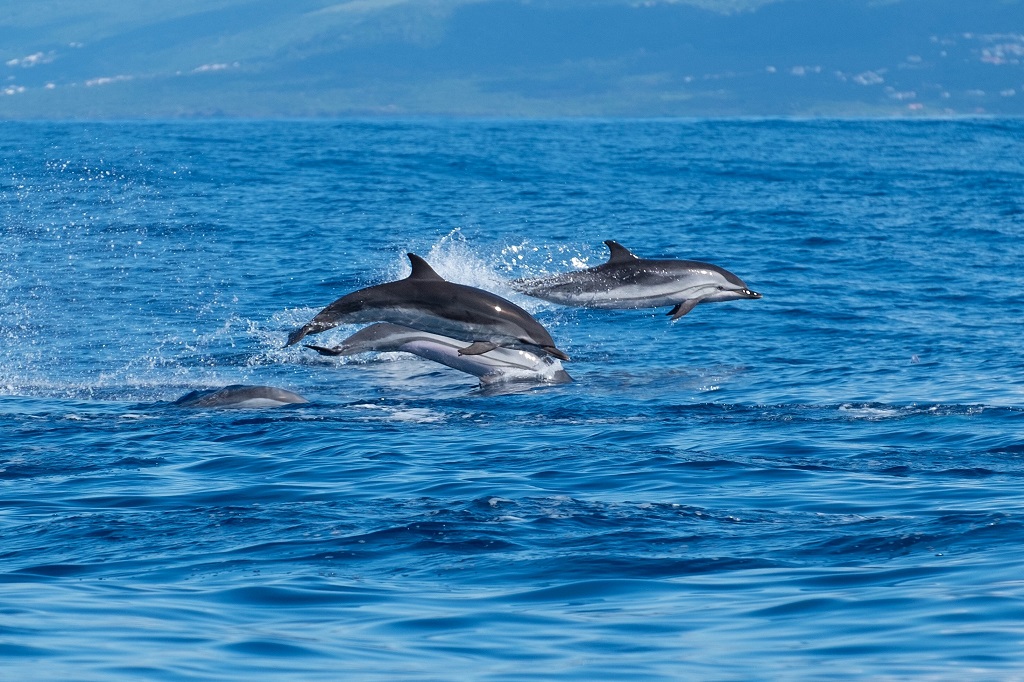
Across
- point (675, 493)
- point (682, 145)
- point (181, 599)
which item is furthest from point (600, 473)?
point (682, 145)

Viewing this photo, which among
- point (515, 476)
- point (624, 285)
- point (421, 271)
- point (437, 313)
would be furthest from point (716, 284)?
point (515, 476)

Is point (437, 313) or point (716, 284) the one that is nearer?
point (437, 313)

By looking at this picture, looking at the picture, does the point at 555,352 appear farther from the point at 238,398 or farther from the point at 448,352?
the point at 238,398

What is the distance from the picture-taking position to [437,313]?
1595 centimetres

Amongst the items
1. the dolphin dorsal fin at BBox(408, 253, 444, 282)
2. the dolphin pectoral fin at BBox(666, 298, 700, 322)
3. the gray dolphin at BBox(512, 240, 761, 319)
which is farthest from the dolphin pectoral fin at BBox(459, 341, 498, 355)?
the dolphin pectoral fin at BBox(666, 298, 700, 322)

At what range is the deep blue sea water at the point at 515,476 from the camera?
8586mm

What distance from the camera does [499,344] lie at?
1645 cm

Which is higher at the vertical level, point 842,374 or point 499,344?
point 499,344

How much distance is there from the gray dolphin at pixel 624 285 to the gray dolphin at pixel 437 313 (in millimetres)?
2397

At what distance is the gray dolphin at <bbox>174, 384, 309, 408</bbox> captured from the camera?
1716 cm

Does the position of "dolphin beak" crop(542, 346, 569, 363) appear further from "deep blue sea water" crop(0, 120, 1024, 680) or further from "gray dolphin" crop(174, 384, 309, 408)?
"gray dolphin" crop(174, 384, 309, 408)

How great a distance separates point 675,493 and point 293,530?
320 centimetres

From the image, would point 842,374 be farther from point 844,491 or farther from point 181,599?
point 181,599

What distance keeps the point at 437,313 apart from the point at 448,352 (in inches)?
109
